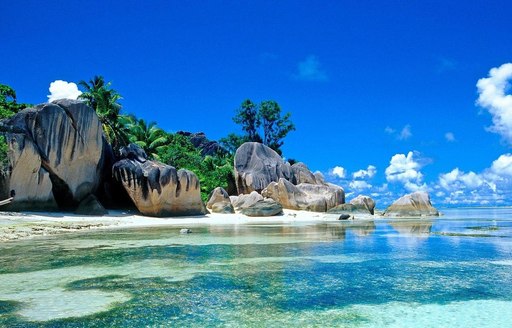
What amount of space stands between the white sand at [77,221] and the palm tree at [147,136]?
1223 centimetres

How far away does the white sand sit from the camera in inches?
648

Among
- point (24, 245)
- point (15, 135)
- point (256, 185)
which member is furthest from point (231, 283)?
point (256, 185)

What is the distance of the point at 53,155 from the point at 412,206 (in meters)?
28.4

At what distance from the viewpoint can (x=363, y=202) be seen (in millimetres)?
36719

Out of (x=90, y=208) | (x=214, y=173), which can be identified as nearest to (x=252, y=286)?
(x=90, y=208)

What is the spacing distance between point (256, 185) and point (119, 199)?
13392mm

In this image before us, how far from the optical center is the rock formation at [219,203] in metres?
30.7

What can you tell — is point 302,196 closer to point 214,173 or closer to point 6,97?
point 214,173

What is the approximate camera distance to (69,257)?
1093 cm

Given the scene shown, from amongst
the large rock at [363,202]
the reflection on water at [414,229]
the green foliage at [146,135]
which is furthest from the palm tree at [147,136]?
the reflection on water at [414,229]

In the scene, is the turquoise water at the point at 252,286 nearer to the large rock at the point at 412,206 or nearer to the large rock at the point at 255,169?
the large rock at the point at 412,206

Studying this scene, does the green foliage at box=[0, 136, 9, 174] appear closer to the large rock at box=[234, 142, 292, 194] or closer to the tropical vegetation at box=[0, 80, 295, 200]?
the tropical vegetation at box=[0, 80, 295, 200]

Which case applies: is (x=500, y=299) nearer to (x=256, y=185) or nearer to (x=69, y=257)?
(x=69, y=257)

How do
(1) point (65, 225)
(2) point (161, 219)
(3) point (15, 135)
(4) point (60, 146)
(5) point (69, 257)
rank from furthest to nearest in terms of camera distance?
(2) point (161, 219) → (4) point (60, 146) → (3) point (15, 135) → (1) point (65, 225) → (5) point (69, 257)
